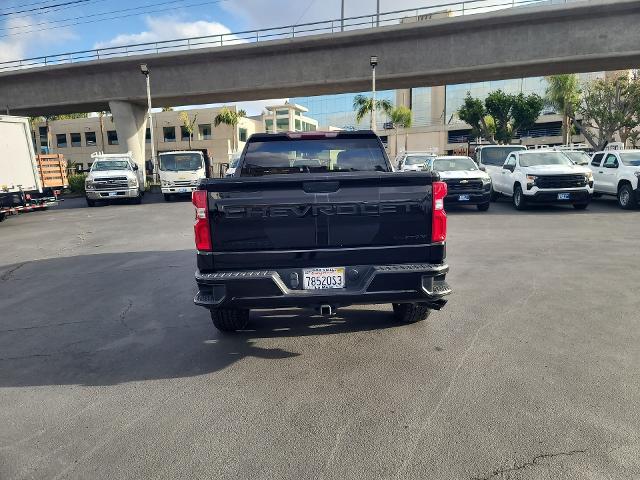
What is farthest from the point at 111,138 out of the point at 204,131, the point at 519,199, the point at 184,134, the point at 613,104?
the point at 519,199

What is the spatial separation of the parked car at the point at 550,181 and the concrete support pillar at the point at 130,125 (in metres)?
24.1

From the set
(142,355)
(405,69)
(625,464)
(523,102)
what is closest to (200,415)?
(142,355)

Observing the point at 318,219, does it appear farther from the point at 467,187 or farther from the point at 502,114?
the point at 502,114

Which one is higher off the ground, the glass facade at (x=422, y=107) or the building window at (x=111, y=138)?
the glass facade at (x=422, y=107)

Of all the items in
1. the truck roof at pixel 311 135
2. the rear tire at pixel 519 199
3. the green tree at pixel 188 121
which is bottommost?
the rear tire at pixel 519 199

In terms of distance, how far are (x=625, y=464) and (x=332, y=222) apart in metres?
2.54

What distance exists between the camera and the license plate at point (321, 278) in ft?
13.5

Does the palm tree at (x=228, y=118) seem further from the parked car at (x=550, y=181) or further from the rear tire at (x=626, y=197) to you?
the rear tire at (x=626, y=197)

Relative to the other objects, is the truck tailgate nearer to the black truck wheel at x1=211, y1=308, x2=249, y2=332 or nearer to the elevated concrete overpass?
the black truck wheel at x1=211, y1=308, x2=249, y2=332

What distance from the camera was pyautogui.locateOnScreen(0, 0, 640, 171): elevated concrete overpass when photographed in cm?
2334

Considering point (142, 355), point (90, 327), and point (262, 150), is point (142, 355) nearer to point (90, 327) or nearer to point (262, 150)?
point (90, 327)

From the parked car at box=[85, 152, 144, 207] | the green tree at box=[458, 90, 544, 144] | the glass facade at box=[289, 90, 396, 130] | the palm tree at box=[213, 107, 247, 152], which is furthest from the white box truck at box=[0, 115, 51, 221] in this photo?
the glass facade at box=[289, 90, 396, 130]

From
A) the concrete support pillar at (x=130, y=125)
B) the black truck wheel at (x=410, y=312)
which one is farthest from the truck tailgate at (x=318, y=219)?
the concrete support pillar at (x=130, y=125)

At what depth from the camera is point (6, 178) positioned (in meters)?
15.5
